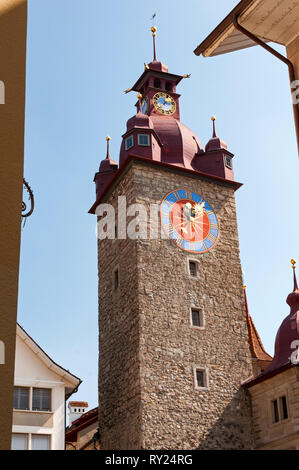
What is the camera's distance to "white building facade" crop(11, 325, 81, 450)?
46.7 feet

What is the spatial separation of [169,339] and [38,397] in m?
6.23

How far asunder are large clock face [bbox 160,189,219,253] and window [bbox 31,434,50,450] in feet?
28.9

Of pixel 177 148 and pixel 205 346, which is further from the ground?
pixel 177 148

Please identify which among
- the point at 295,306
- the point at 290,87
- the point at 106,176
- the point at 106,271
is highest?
the point at 106,176

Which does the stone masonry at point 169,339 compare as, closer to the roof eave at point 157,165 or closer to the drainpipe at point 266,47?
the roof eave at point 157,165

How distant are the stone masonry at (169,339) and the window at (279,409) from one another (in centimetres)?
87

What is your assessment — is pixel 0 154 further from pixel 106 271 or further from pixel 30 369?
pixel 106 271

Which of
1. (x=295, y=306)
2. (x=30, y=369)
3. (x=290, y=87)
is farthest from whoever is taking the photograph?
(x=295, y=306)

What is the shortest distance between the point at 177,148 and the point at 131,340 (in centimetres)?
696

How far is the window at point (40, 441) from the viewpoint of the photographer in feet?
46.5

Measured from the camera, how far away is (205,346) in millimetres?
20875

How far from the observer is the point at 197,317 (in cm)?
2130

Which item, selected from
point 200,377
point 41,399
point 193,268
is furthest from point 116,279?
point 41,399

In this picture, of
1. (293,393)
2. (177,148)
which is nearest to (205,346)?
(293,393)
